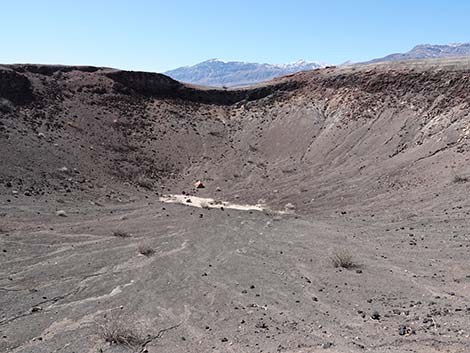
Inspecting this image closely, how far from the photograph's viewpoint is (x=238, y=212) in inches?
1126

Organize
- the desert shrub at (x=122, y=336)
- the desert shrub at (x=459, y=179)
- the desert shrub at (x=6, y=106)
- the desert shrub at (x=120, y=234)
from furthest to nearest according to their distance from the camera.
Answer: the desert shrub at (x=6, y=106), the desert shrub at (x=459, y=179), the desert shrub at (x=120, y=234), the desert shrub at (x=122, y=336)

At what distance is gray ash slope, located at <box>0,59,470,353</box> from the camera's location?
1270cm

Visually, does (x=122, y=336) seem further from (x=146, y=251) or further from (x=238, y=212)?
(x=238, y=212)

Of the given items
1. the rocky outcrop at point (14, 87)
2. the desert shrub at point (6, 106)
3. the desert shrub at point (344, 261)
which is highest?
the rocky outcrop at point (14, 87)

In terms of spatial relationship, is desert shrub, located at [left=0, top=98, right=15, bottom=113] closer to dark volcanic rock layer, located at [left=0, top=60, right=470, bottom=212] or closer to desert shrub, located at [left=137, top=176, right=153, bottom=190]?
dark volcanic rock layer, located at [left=0, top=60, right=470, bottom=212]

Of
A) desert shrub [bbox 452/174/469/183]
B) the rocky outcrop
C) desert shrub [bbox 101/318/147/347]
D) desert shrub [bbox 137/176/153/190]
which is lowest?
desert shrub [bbox 137/176/153/190]

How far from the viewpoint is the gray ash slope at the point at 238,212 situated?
1270 centimetres

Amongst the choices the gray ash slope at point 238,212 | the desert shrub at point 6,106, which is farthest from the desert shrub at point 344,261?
the desert shrub at point 6,106

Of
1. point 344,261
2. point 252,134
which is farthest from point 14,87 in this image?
point 344,261

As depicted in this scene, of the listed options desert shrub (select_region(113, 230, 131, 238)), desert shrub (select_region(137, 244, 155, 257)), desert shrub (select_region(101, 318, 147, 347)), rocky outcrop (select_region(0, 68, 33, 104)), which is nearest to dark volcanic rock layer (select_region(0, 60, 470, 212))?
rocky outcrop (select_region(0, 68, 33, 104))

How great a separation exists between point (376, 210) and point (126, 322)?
1634 centimetres

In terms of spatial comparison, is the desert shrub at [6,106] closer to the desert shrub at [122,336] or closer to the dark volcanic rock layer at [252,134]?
the dark volcanic rock layer at [252,134]

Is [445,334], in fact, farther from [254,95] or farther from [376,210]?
[254,95]

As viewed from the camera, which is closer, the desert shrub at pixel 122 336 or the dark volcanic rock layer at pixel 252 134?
the desert shrub at pixel 122 336
